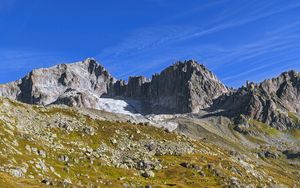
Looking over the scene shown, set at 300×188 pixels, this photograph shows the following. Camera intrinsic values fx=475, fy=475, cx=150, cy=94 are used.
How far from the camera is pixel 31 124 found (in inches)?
5709

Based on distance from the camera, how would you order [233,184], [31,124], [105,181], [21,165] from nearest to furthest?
[21,165] < [105,181] < [31,124] < [233,184]

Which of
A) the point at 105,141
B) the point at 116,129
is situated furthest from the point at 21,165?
the point at 116,129

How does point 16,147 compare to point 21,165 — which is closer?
point 21,165

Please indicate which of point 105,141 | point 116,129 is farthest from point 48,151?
point 116,129

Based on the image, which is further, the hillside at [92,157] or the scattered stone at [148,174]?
the scattered stone at [148,174]

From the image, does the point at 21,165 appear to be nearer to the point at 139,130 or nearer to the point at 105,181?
the point at 105,181

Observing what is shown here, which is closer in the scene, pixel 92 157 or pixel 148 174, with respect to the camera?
pixel 92 157

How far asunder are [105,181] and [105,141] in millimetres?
47070

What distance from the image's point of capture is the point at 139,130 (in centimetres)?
19500

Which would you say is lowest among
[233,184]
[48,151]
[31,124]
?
[233,184]

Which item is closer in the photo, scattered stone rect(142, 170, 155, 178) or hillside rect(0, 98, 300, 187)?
hillside rect(0, 98, 300, 187)

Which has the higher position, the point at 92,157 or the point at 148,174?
the point at 92,157

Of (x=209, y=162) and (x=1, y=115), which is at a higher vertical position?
(x=1, y=115)

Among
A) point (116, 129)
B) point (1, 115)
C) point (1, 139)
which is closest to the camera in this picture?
point (1, 139)
